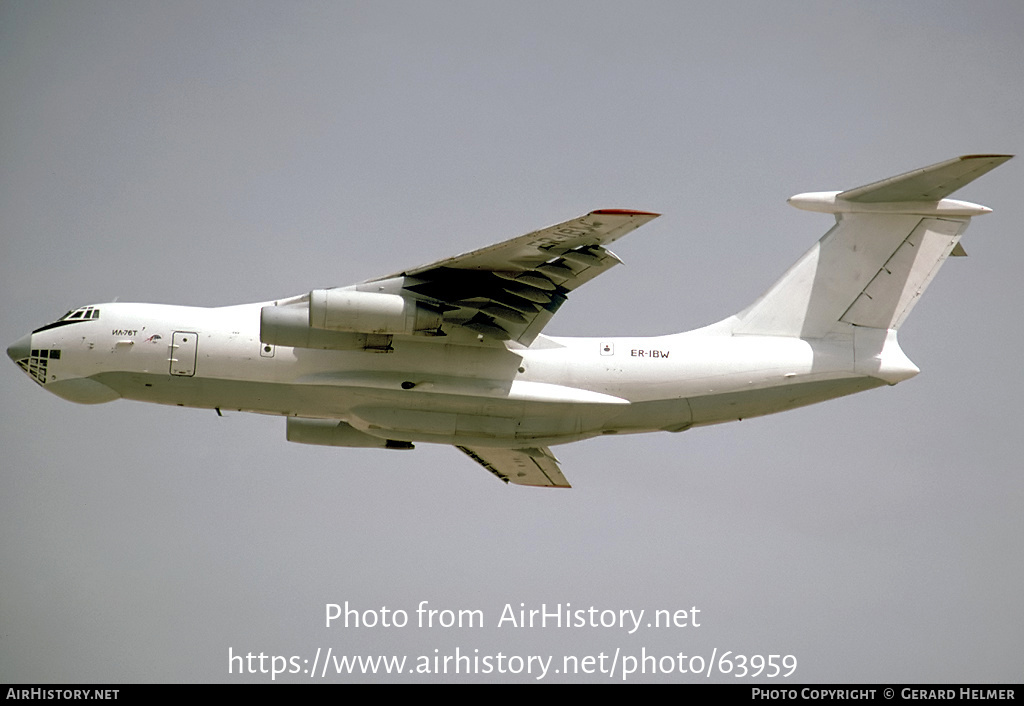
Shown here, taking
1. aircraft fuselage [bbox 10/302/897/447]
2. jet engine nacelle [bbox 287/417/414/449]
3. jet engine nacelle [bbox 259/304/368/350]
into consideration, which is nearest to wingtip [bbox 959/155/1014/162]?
aircraft fuselage [bbox 10/302/897/447]

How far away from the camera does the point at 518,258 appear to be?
42.9 feet

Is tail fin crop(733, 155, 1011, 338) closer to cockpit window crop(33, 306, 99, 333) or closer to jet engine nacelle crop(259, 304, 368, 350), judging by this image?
jet engine nacelle crop(259, 304, 368, 350)

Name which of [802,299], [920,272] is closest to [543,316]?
[802,299]

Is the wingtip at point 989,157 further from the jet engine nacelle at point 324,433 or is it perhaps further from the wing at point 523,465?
the jet engine nacelle at point 324,433

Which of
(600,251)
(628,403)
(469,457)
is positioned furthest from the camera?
(469,457)

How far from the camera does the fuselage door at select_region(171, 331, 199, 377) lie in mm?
13531

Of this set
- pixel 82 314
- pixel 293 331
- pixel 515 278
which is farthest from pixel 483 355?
pixel 82 314

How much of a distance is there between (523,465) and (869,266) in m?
4.36

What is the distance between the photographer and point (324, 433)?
49.4 feet

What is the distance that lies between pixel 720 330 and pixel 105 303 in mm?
6152

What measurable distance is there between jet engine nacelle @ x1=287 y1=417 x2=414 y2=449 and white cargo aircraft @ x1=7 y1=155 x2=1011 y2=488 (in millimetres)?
822

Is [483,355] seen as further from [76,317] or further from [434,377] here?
[76,317]

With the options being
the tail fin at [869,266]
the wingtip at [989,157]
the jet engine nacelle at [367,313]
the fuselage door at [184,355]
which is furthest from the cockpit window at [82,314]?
the wingtip at [989,157]
